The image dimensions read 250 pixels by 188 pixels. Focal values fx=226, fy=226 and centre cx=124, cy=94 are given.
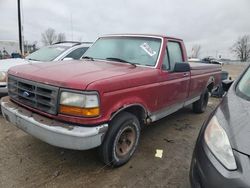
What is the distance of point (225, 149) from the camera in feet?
6.06

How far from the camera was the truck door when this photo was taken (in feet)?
12.5

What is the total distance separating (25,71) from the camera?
3.18 meters

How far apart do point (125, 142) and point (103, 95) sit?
1.02 meters

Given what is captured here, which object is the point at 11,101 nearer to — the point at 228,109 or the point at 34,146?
the point at 34,146

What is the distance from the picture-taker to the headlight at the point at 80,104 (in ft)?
8.24

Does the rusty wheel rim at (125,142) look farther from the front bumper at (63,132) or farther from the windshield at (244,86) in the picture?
the windshield at (244,86)

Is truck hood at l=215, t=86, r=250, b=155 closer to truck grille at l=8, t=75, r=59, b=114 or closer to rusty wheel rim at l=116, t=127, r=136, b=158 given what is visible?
rusty wheel rim at l=116, t=127, r=136, b=158

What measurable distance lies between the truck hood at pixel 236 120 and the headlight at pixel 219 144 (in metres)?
0.05

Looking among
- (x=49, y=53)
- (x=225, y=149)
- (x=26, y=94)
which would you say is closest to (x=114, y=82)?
(x=26, y=94)

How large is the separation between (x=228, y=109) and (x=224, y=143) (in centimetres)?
50

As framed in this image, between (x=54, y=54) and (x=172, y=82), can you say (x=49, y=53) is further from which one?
(x=172, y=82)

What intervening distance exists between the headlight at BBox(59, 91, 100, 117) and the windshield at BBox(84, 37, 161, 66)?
1.41 m

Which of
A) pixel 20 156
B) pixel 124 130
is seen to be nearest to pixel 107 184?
pixel 124 130

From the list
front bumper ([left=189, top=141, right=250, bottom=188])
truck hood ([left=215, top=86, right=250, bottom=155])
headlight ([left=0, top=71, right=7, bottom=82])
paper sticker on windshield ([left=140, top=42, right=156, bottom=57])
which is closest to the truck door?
paper sticker on windshield ([left=140, top=42, right=156, bottom=57])
